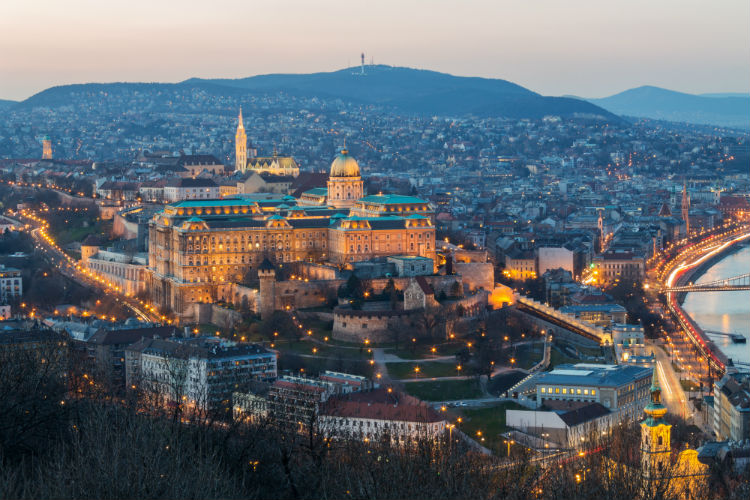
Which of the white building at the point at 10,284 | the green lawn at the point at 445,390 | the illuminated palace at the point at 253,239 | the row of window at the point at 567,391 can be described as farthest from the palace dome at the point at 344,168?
the row of window at the point at 567,391

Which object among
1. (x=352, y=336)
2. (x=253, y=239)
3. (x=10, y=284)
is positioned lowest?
(x=352, y=336)

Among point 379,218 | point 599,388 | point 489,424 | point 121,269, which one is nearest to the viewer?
point 489,424

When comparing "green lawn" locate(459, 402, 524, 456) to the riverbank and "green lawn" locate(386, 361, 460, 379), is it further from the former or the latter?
the riverbank

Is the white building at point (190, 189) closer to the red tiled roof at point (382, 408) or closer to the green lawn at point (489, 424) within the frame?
the green lawn at point (489, 424)

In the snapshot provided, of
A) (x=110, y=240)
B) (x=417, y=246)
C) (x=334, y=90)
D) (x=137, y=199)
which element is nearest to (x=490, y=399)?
(x=417, y=246)

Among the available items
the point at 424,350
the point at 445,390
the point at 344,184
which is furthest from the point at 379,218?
the point at 445,390

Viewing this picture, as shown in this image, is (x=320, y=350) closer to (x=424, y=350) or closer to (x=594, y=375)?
(x=424, y=350)
